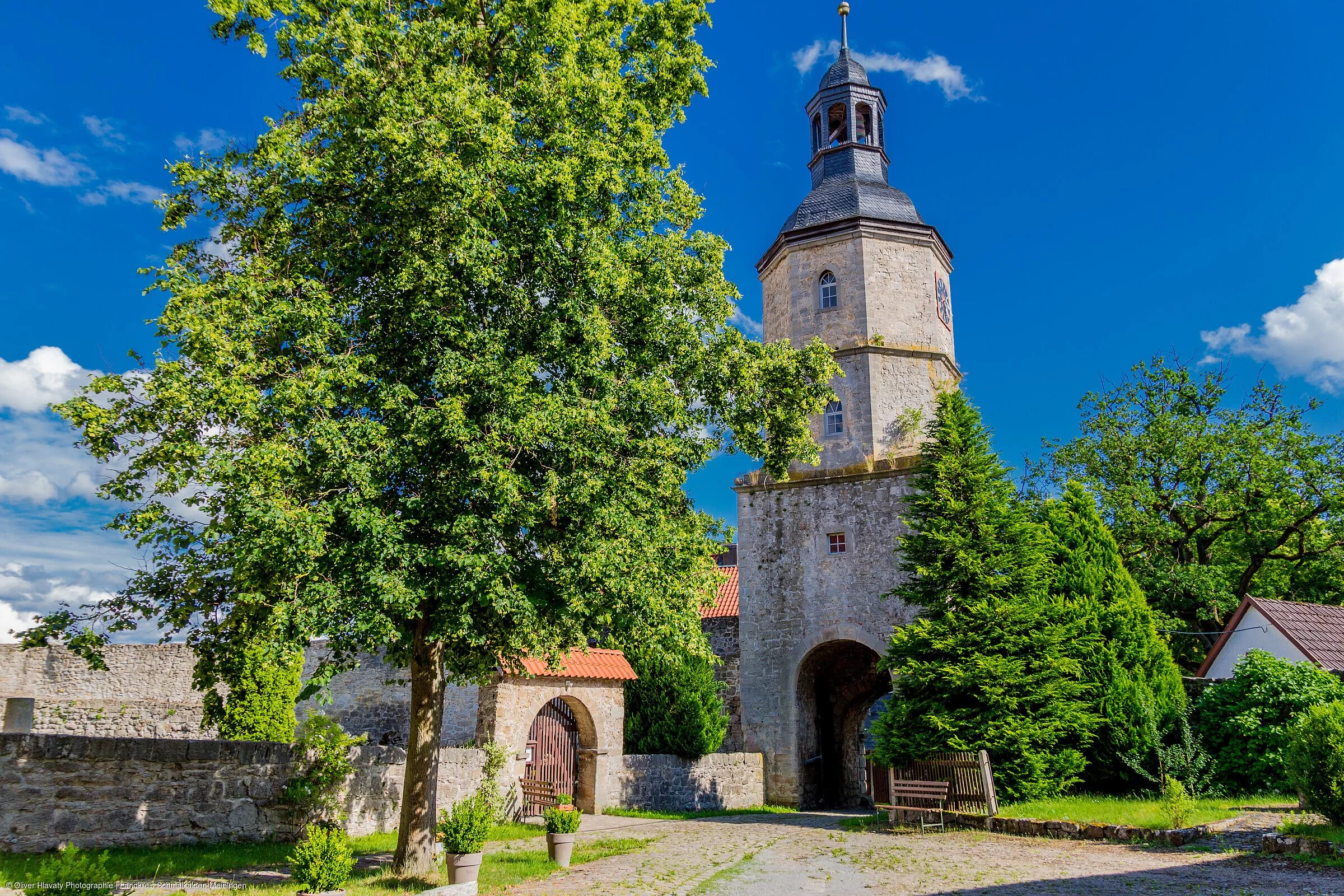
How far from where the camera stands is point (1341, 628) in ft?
55.5

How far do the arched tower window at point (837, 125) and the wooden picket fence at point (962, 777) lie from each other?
15650 mm

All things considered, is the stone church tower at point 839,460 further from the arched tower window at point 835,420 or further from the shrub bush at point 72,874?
the shrub bush at point 72,874

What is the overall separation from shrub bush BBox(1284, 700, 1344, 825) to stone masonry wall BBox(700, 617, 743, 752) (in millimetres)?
12843

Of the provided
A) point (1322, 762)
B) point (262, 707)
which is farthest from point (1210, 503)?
point (262, 707)

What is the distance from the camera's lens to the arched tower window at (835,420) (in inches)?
802

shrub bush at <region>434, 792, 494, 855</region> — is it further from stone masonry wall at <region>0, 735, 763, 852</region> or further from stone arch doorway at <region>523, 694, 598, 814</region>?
stone arch doorway at <region>523, 694, 598, 814</region>

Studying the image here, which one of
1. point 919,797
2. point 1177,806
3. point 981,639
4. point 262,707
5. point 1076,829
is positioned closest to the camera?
point 1177,806

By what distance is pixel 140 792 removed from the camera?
32.2 feet

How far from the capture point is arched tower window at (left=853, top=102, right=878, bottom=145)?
73.9 ft

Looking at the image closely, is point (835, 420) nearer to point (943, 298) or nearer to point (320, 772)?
point (943, 298)

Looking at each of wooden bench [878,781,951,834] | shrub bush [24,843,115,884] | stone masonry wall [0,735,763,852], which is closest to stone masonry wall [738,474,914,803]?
wooden bench [878,781,951,834]

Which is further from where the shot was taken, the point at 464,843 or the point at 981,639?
the point at 981,639

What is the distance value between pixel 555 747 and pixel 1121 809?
10.8 m

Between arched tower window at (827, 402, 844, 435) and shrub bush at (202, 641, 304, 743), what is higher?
arched tower window at (827, 402, 844, 435)
